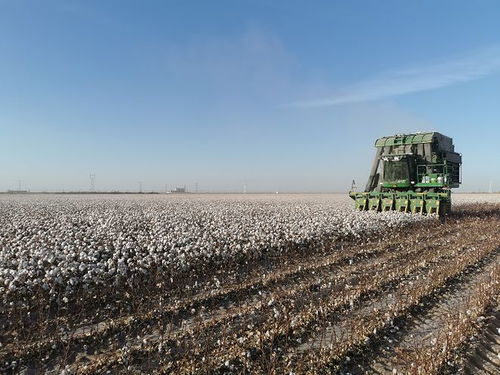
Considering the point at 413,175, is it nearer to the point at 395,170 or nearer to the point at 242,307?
the point at 395,170

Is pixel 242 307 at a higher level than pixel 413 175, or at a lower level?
lower

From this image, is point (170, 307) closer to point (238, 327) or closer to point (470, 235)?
point (238, 327)

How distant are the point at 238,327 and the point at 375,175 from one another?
20.0 metres

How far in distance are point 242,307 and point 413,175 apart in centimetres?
A: 1836

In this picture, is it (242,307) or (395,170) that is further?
(395,170)

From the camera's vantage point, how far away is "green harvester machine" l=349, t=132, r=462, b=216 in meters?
20.1

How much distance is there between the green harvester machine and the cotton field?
27.8ft

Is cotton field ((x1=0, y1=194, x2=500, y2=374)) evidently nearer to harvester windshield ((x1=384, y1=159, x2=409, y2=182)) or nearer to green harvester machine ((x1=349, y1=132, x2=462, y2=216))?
green harvester machine ((x1=349, y1=132, x2=462, y2=216))

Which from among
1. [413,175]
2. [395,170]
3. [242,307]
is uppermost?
[395,170]

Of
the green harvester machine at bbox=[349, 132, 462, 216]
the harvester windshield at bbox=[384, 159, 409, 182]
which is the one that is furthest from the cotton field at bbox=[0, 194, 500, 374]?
the harvester windshield at bbox=[384, 159, 409, 182]

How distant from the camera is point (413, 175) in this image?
71.6 feet

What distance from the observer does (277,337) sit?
5.35 meters

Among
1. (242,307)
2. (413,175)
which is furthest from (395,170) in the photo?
(242,307)

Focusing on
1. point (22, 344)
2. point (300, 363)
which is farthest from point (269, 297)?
point (22, 344)
